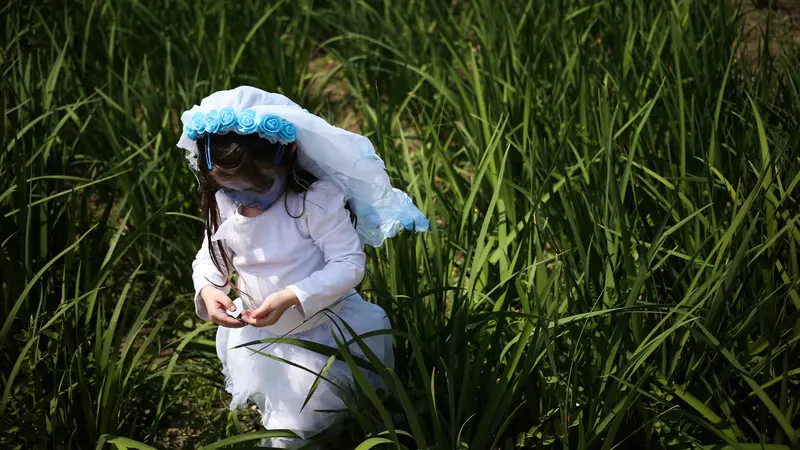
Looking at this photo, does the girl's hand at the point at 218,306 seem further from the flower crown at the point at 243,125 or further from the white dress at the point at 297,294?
the flower crown at the point at 243,125

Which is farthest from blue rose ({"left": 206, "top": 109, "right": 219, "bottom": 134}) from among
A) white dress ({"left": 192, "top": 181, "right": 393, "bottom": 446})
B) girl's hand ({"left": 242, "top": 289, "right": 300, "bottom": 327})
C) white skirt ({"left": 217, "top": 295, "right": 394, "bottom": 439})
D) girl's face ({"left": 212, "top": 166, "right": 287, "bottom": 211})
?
white skirt ({"left": 217, "top": 295, "right": 394, "bottom": 439})

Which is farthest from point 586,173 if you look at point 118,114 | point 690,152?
Answer: point 118,114

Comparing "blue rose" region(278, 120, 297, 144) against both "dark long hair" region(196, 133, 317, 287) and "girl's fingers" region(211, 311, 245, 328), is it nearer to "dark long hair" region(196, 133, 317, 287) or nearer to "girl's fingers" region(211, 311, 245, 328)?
"dark long hair" region(196, 133, 317, 287)

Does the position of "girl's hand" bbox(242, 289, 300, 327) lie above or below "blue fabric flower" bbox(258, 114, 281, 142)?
below

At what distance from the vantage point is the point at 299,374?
5.60 ft

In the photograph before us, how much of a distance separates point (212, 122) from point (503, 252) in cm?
87

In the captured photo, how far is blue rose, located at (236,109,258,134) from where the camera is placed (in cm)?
150

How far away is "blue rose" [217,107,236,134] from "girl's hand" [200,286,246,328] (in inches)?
13.0

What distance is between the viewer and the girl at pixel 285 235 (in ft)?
5.10

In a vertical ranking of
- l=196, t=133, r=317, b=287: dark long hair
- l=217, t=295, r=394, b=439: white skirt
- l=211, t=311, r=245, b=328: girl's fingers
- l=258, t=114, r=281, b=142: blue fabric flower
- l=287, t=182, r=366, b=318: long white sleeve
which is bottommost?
l=217, t=295, r=394, b=439: white skirt

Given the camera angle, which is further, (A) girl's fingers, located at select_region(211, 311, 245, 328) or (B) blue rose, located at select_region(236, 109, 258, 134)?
(A) girl's fingers, located at select_region(211, 311, 245, 328)

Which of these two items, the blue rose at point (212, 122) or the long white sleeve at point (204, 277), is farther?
the long white sleeve at point (204, 277)

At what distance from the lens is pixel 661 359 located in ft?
5.62

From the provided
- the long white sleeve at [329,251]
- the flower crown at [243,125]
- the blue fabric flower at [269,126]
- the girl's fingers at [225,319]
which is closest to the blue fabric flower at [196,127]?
the flower crown at [243,125]
